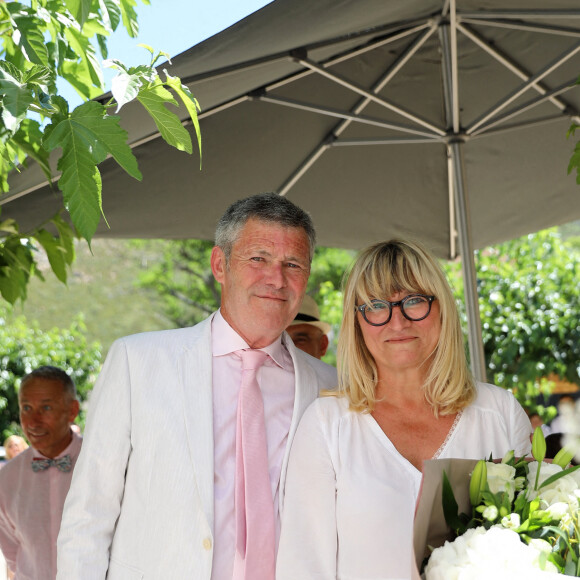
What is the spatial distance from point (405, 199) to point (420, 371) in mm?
2655

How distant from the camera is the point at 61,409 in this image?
15.3 ft

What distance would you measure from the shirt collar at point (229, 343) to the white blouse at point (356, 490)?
33cm

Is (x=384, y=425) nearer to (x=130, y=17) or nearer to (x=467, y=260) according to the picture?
(x=130, y=17)

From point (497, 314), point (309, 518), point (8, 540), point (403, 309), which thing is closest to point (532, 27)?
point (403, 309)

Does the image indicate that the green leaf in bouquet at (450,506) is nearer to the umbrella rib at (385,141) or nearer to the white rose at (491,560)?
the white rose at (491,560)

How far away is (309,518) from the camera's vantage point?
2.34 m

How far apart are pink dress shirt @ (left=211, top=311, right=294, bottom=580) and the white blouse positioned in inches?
6.2

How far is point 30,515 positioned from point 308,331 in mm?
1740

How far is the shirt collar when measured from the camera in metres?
2.74

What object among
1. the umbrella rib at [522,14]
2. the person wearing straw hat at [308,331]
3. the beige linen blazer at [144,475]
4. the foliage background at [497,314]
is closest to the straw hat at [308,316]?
the person wearing straw hat at [308,331]

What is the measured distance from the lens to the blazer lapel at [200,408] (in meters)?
2.42

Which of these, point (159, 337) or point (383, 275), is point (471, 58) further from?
point (159, 337)

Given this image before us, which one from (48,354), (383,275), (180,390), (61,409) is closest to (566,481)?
(383,275)

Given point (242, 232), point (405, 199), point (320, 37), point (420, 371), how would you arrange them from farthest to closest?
1. point (405, 199)
2. point (320, 37)
3. point (242, 232)
4. point (420, 371)
